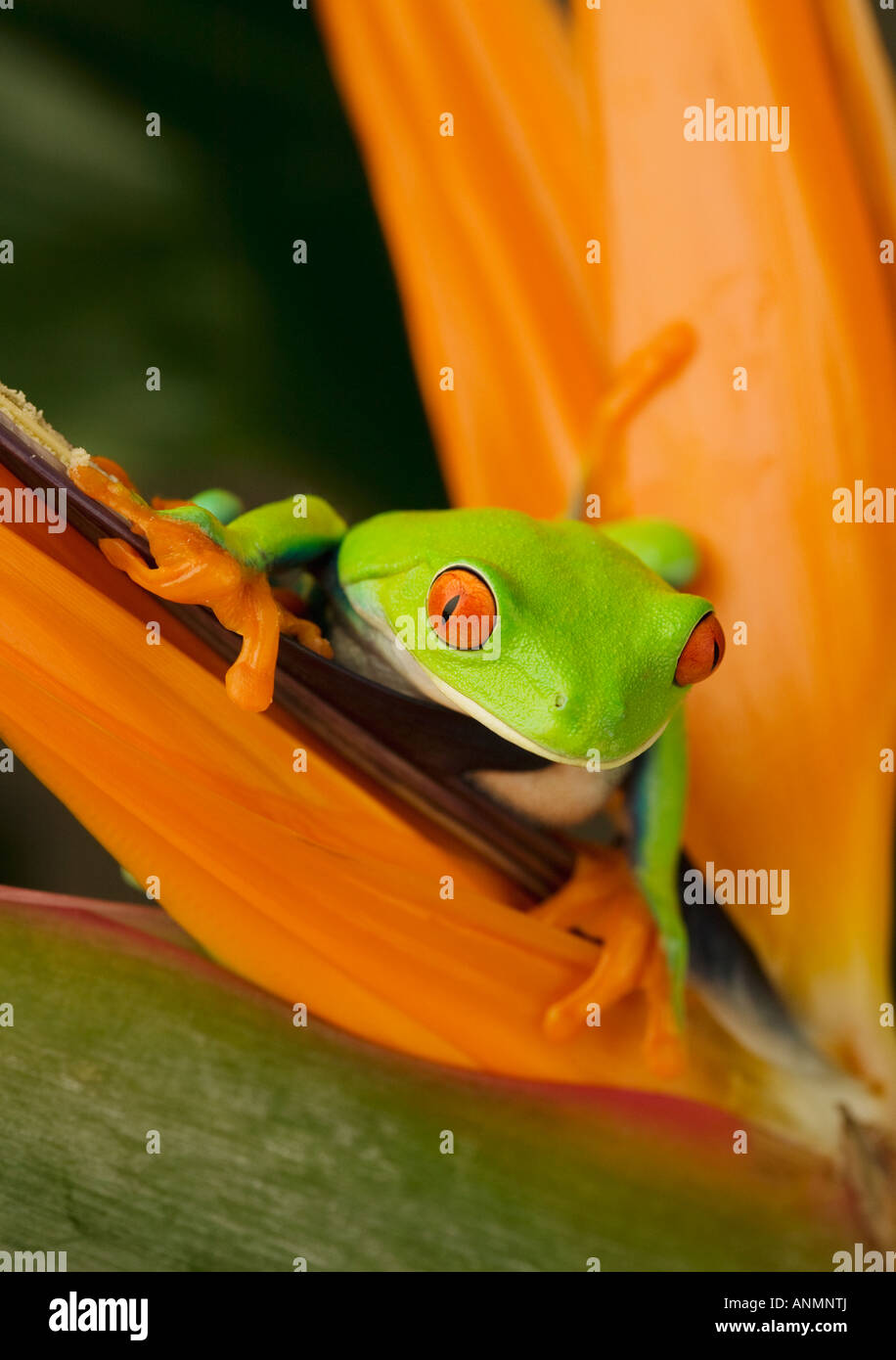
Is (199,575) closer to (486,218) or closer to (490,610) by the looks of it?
(490,610)

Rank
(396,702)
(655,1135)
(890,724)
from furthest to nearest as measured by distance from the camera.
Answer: (890,724) < (655,1135) < (396,702)

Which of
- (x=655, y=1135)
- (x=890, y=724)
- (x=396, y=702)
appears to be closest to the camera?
(x=396, y=702)

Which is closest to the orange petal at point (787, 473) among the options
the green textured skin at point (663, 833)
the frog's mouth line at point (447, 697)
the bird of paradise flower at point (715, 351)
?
the bird of paradise flower at point (715, 351)

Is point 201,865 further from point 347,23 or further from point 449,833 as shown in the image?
point 347,23

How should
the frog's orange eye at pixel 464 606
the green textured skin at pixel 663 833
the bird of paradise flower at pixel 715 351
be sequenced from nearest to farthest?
the frog's orange eye at pixel 464 606
the green textured skin at pixel 663 833
the bird of paradise flower at pixel 715 351

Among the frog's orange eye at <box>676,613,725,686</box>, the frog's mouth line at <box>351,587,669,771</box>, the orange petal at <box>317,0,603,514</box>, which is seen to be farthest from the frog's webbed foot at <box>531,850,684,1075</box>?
the orange petal at <box>317,0,603,514</box>

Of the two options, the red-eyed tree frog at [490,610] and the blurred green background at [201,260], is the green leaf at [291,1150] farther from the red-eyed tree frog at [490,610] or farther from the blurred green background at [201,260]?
the blurred green background at [201,260]

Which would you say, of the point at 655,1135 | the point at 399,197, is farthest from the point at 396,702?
the point at 399,197
